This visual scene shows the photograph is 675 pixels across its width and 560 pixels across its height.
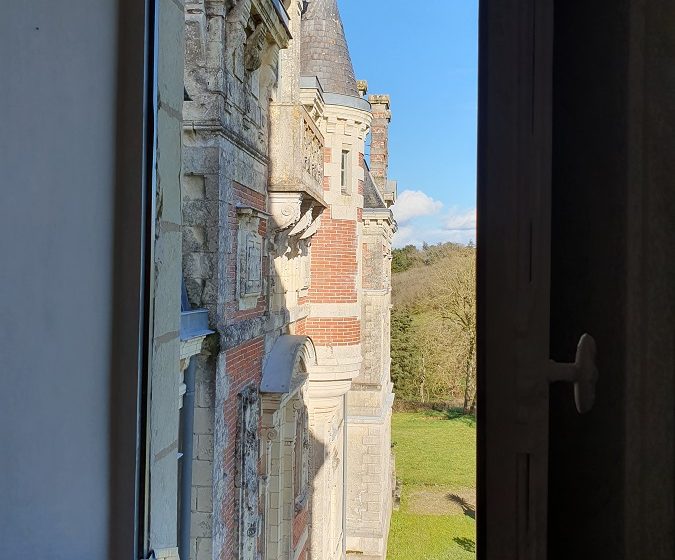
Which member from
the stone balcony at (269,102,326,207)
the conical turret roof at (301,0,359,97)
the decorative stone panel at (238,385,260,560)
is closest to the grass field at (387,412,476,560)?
the conical turret roof at (301,0,359,97)

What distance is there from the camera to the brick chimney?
1809 cm

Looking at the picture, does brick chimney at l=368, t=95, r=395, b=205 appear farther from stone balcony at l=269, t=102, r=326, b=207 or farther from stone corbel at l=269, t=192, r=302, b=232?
stone corbel at l=269, t=192, r=302, b=232

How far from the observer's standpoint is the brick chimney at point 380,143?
18.1 m

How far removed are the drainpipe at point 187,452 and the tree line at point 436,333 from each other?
1997 centimetres

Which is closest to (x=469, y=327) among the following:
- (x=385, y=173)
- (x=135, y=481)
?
(x=385, y=173)

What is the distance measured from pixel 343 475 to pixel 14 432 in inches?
440

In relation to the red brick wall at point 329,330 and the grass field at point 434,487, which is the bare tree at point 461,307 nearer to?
the grass field at point 434,487

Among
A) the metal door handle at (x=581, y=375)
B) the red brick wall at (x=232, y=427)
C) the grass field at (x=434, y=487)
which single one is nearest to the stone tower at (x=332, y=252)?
the red brick wall at (x=232, y=427)

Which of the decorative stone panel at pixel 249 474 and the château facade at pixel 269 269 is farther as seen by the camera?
the decorative stone panel at pixel 249 474

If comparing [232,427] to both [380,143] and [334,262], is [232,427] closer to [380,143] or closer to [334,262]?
[334,262]

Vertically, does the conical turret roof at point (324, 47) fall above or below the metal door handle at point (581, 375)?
above

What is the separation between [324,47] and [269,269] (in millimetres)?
5047

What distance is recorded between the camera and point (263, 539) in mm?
6156

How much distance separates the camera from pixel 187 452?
4383 millimetres
